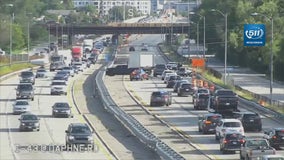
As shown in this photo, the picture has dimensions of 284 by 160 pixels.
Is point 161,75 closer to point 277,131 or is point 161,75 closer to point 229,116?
point 229,116

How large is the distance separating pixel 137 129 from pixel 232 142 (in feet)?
32.5

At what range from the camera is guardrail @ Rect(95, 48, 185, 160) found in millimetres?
42562

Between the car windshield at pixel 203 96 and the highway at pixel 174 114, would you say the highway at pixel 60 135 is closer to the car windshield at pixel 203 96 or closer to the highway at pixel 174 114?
the highway at pixel 174 114

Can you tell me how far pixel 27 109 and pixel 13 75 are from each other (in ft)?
162

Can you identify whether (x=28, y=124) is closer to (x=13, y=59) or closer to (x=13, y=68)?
(x=13, y=68)

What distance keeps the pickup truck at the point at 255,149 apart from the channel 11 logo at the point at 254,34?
39.2 metres

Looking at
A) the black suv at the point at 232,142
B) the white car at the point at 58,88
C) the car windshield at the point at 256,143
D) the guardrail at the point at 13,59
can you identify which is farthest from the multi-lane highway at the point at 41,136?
the guardrail at the point at 13,59

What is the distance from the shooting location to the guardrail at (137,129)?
140 ft

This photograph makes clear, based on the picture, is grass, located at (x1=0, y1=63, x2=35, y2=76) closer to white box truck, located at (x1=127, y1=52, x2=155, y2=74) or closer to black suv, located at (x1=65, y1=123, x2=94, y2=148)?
white box truck, located at (x1=127, y1=52, x2=155, y2=74)

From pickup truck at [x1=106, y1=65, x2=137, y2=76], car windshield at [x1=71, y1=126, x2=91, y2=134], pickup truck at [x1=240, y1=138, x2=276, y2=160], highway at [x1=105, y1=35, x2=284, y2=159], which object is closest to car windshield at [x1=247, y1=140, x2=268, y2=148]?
pickup truck at [x1=240, y1=138, x2=276, y2=160]

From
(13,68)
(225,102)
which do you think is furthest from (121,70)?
(225,102)

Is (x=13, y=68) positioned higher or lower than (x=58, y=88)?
lower

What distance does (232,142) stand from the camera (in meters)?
46.8

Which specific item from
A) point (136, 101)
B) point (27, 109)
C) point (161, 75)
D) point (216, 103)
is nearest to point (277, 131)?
point (216, 103)
